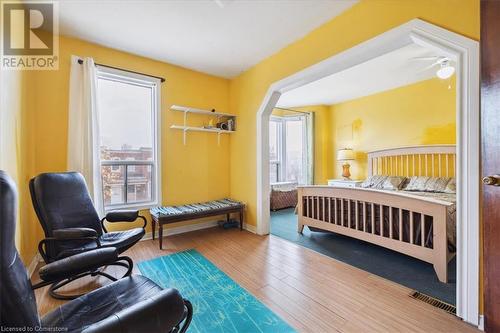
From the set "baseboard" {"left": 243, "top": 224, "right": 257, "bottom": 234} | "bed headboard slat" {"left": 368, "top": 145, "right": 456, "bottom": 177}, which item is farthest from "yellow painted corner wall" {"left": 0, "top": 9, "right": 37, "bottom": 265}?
"bed headboard slat" {"left": 368, "top": 145, "right": 456, "bottom": 177}

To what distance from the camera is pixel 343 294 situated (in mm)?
1916

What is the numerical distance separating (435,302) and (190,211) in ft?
9.01

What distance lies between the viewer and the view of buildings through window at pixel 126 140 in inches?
120

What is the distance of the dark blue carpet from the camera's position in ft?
6.59

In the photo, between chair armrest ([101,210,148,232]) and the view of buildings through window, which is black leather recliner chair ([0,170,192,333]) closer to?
chair armrest ([101,210,148,232])

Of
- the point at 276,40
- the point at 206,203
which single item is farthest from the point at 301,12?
the point at 206,203

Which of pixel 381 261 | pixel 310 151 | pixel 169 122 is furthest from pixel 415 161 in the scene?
pixel 169 122

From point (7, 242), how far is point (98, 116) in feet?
8.12

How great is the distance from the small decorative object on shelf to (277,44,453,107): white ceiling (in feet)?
5.65

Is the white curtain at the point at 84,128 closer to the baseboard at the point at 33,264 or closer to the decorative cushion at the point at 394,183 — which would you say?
the baseboard at the point at 33,264

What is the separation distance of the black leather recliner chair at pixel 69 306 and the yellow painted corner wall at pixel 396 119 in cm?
486

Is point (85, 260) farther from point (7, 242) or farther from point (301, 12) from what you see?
point (301, 12)

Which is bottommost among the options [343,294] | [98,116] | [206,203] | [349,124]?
[343,294]

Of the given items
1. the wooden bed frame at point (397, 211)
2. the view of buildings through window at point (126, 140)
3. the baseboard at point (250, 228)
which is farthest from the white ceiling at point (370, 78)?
the view of buildings through window at point (126, 140)
